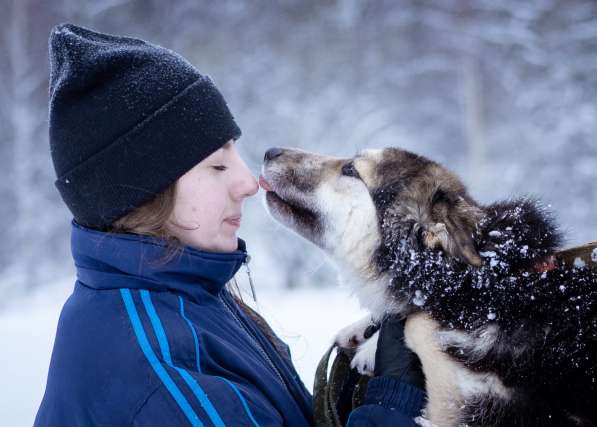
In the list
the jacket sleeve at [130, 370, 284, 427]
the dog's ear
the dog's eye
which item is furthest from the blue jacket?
the dog's eye

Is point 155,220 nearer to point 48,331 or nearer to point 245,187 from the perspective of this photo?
point 245,187

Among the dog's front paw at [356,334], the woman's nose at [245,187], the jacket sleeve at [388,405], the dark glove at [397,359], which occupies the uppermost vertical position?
the woman's nose at [245,187]

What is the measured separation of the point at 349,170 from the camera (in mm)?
2709

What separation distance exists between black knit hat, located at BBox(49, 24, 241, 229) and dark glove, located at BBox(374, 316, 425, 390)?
96 cm

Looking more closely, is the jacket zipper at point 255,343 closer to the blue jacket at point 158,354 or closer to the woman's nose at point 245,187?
the blue jacket at point 158,354

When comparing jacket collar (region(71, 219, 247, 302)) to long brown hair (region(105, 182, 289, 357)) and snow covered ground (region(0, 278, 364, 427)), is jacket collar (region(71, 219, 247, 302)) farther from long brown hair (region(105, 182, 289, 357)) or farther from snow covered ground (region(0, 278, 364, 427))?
→ snow covered ground (region(0, 278, 364, 427))

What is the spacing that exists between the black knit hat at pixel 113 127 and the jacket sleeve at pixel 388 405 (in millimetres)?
924

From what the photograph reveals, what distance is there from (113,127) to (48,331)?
6837mm

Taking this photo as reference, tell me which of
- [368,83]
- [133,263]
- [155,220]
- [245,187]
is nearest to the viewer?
[133,263]

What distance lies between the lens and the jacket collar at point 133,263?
1.62 metres

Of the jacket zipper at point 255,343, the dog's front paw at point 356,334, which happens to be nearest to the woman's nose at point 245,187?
the jacket zipper at point 255,343

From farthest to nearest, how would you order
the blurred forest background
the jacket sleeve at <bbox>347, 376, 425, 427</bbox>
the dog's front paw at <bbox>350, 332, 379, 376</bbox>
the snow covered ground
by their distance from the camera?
1. the blurred forest background
2. the snow covered ground
3. the dog's front paw at <bbox>350, 332, 379, 376</bbox>
4. the jacket sleeve at <bbox>347, 376, 425, 427</bbox>

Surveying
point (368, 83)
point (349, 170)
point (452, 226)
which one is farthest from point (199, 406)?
point (368, 83)

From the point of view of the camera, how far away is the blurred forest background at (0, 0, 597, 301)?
13273 mm
